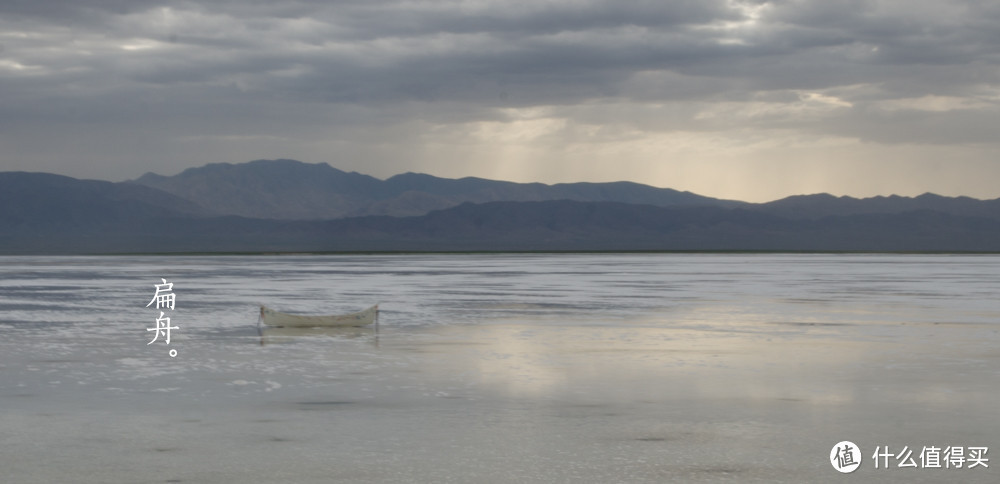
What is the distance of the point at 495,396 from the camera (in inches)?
787

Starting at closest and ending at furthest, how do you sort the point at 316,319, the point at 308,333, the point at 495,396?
the point at 495,396, the point at 308,333, the point at 316,319

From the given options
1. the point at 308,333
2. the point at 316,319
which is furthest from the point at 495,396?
the point at 316,319

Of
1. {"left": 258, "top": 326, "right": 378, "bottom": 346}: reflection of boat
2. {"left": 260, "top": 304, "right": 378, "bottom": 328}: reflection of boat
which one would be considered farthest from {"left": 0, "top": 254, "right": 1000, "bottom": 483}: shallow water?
{"left": 260, "top": 304, "right": 378, "bottom": 328}: reflection of boat

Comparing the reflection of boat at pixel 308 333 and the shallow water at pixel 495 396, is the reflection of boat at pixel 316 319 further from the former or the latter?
the shallow water at pixel 495 396

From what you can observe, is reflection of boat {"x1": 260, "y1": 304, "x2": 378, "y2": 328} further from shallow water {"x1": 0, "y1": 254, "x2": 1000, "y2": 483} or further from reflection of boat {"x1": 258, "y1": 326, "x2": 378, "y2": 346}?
shallow water {"x1": 0, "y1": 254, "x2": 1000, "y2": 483}

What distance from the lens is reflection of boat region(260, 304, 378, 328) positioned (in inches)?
1374

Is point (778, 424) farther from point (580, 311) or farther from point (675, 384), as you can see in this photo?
point (580, 311)

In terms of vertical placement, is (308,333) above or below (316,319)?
below

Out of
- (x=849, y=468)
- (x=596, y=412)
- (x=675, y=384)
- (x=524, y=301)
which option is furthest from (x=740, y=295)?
(x=849, y=468)

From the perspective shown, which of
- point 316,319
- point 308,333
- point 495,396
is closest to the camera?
point 495,396

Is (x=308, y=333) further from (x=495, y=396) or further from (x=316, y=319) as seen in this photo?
(x=495, y=396)

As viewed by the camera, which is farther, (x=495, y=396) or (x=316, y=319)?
(x=316, y=319)

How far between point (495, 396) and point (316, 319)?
55.7 ft

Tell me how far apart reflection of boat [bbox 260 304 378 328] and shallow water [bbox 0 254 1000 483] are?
71cm
